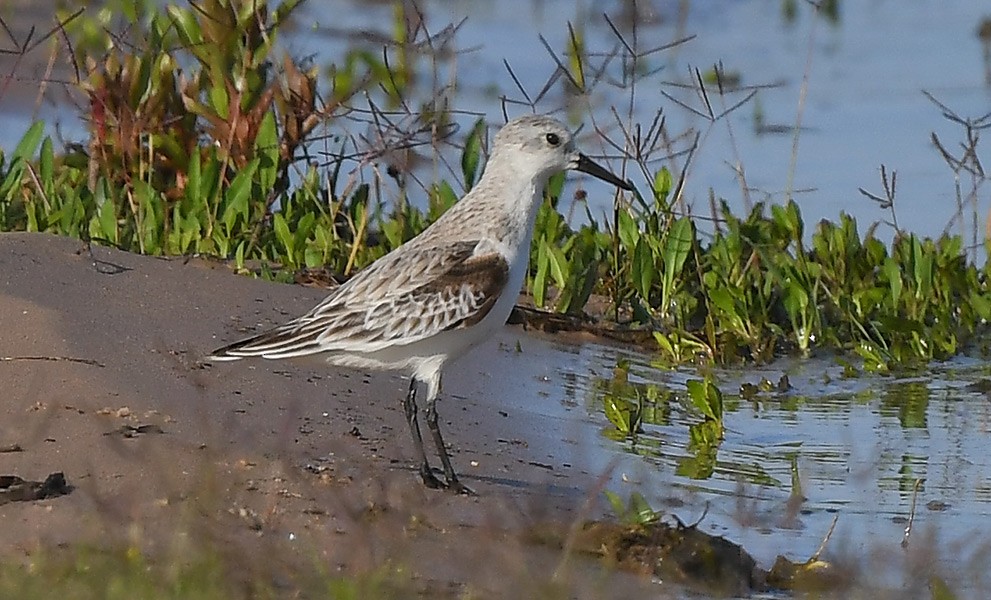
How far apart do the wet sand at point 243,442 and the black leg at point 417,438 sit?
0.06m

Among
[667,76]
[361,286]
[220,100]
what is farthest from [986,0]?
[361,286]

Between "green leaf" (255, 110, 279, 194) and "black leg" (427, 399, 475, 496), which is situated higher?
"green leaf" (255, 110, 279, 194)

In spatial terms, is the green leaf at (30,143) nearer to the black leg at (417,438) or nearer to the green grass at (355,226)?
the green grass at (355,226)

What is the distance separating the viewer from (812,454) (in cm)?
640

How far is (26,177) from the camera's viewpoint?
8445 millimetres

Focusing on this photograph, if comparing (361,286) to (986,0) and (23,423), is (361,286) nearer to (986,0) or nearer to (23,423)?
(23,423)

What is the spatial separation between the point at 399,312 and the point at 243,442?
2.42 feet

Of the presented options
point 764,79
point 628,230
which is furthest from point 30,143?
point 764,79

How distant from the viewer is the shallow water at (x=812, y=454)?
5.30 meters

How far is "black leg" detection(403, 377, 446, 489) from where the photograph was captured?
5.50 m

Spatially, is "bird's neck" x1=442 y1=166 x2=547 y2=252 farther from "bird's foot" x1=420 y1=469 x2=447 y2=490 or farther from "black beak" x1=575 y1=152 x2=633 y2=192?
"bird's foot" x1=420 y1=469 x2=447 y2=490

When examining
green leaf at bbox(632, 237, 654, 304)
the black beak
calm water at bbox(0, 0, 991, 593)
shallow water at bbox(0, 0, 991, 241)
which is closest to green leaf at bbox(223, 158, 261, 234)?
calm water at bbox(0, 0, 991, 593)

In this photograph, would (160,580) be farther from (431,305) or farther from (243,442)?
(431,305)

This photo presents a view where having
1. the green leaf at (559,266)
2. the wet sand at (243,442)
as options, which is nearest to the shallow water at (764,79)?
the green leaf at (559,266)
